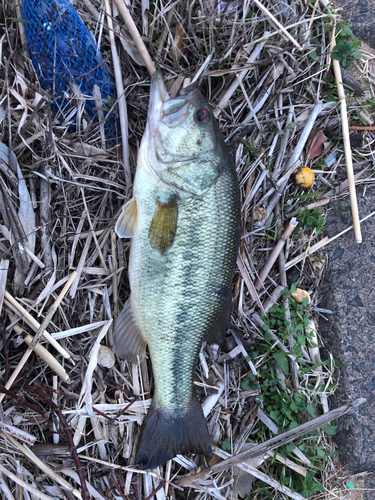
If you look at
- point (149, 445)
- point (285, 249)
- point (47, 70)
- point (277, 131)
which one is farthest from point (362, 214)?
point (47, 70)

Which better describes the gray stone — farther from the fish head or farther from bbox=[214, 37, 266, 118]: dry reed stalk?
the fish head

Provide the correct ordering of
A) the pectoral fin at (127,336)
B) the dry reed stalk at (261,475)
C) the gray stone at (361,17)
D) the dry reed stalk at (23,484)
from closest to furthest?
the dry reed stalk at (23,484) < the pectoral fin at (127,336) < the dry reed stalk at (261,475) < the gray stone at (361,17)

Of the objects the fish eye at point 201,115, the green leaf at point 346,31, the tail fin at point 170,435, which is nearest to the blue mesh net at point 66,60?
the fish eye at point 201,115

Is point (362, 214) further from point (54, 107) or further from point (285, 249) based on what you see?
point (54, 107)

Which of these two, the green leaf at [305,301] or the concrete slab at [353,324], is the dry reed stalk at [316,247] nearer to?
the concrete slab at [353,324]

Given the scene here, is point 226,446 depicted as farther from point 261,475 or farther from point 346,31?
point 346,31

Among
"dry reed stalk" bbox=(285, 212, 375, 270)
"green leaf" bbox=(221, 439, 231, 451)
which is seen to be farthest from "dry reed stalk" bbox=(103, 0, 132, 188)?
"green leaf" bbox=(221, 439, 231, 451)
